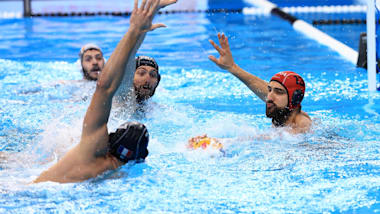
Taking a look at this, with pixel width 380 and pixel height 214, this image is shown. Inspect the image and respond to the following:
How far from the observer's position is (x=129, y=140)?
132 inches

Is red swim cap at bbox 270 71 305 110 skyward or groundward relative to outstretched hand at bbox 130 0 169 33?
groundward

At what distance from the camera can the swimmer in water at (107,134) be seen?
3.02 metres

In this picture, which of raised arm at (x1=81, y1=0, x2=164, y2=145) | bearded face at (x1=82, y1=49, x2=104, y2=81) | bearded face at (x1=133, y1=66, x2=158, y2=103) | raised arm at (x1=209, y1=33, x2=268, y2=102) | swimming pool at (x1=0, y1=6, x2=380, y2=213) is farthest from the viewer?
bearded face at (x1=82, y1=49, x2=104, y2=81)

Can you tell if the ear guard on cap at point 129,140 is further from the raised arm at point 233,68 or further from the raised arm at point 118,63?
the raised arm at point 233,68

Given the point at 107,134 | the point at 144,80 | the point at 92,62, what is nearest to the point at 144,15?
the point at 107,134

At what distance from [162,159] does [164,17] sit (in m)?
8.32

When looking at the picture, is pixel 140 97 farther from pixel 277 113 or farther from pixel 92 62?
pixel 92 62

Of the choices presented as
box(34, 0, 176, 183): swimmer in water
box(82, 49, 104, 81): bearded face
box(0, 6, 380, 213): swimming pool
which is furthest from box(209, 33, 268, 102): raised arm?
box(82, 49, 104, 81): bearded face

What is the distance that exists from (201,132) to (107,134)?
1.66 m

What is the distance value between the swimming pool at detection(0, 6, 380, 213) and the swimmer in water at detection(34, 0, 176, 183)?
89 millimetres

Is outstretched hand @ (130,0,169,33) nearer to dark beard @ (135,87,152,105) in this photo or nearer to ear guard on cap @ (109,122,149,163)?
ear guard on cap @ (109,122,149,163)

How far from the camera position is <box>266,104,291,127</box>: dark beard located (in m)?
4.36

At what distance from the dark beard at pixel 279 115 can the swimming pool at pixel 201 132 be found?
0.30 ft

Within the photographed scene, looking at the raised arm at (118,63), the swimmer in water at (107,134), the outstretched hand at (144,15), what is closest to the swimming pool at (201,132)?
the swimmer in water at (107,134)
